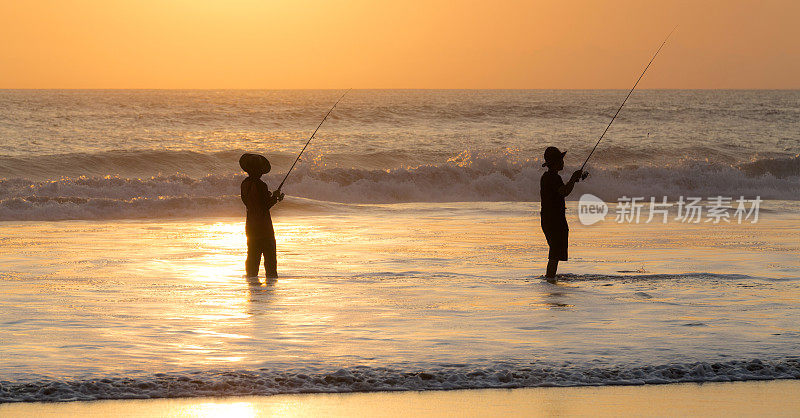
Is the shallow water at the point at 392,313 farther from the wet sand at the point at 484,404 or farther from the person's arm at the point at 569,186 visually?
the person's arm at the point at 569,186

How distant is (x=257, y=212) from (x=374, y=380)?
400cm

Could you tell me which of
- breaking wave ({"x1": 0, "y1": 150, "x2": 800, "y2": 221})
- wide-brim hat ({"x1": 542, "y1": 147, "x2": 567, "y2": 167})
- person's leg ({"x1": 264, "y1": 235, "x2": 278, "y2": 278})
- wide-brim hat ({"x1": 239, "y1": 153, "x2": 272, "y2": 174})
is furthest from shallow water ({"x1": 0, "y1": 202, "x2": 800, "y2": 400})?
breaking wave ({"x1": 0, "y1": 150, "x2": 800, "y2": 221})

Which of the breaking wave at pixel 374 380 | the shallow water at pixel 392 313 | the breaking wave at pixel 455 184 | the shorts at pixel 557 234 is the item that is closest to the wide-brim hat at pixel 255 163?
the shallow water at pixel 392 313

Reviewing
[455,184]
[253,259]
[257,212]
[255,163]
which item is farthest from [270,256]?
[455,184]

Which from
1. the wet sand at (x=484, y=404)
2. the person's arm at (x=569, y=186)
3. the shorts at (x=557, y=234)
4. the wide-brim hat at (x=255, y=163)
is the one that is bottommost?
the wet sand at (x=484, y=404)

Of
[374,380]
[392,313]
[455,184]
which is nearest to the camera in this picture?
[374,380]

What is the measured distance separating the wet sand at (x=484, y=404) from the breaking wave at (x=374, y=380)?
88 millimetres

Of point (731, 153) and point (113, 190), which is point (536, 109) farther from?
point (113, 190)

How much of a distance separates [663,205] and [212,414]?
17.2 metres

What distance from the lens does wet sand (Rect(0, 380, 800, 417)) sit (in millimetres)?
5512

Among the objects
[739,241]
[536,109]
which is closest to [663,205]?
[739,241]

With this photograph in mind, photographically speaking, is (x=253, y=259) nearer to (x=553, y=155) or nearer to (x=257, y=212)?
(x=257, y=212)

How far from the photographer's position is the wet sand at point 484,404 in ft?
18.1

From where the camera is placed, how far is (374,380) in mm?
6074
